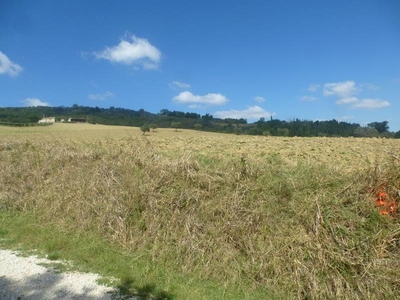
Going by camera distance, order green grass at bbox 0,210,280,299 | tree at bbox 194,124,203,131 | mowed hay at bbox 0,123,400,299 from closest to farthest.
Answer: mowed hay at bbox 0,123,400,299, green grass at bbox 0,210,280,299, tree at bbox 194,124,203,131

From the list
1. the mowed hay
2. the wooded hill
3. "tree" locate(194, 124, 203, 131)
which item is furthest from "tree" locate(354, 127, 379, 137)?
the mowed hay

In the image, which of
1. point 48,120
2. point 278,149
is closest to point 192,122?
point 48,120

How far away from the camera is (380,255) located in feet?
11.2

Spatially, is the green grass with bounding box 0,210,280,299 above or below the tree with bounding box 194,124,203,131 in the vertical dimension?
below

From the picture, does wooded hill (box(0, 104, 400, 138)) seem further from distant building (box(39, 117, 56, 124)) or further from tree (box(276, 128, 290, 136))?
distant building (box(39, 117, 56, 124))

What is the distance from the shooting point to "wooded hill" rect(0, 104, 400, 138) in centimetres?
4362

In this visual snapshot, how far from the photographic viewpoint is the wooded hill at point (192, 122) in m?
43.6

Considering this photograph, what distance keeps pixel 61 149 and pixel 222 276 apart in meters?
6.52

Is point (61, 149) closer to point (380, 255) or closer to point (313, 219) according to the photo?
point (313, 219)

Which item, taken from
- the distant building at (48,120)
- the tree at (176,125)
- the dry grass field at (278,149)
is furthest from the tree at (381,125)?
the distant building at (48,120)

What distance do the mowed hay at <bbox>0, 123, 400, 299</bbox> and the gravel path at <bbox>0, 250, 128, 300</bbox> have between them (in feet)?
3.56

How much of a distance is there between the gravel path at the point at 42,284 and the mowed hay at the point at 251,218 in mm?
1086

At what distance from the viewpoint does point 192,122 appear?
60.5 meters

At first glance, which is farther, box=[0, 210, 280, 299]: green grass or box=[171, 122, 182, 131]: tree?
box=[171, 122, 182, 131]: tree
